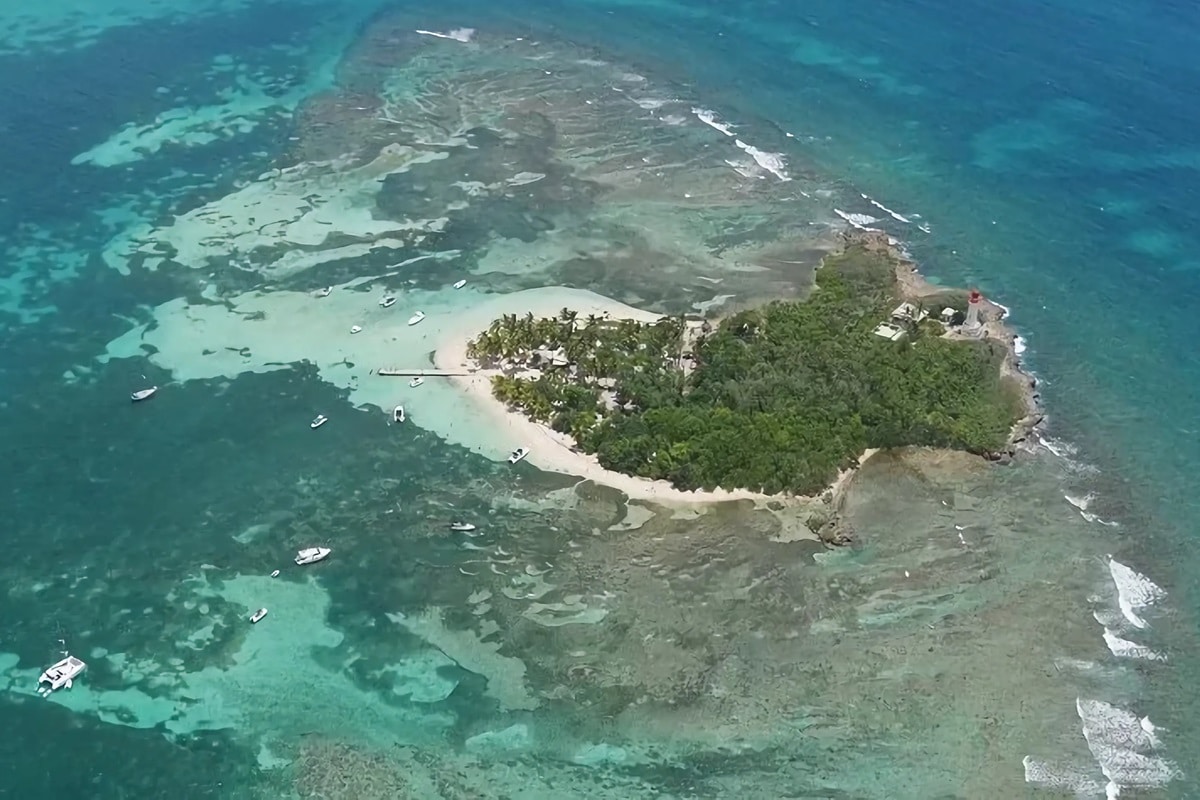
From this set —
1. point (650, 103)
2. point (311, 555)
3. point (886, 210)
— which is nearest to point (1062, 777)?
point (311, 555)

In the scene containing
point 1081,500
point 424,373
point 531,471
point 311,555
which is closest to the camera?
point 311,555

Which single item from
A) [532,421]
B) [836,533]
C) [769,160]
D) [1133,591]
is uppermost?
[769,160]

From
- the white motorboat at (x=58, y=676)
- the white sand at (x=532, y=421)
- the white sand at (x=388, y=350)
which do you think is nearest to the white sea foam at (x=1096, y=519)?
the white sand at (x=388, y=350)

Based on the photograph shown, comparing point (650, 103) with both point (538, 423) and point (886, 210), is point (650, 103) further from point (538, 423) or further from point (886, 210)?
point (538, 423)

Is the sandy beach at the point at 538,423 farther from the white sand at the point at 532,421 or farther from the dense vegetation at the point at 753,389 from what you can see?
the dense vegetation at the point at 753,389

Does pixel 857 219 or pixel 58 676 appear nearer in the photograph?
pixel 58 676

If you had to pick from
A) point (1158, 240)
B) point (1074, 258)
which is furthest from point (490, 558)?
point (1158, 240)
